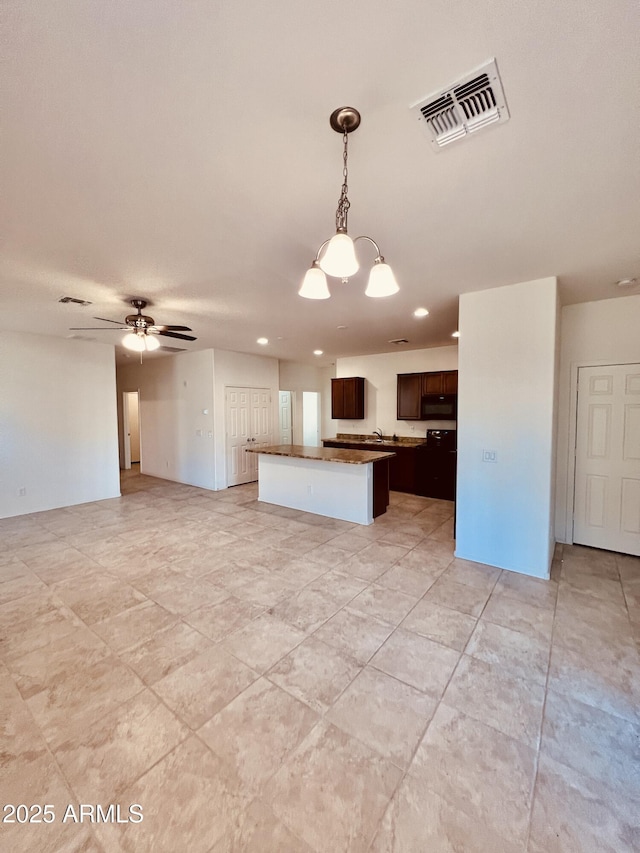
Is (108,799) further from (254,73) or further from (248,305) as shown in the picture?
(248,305)

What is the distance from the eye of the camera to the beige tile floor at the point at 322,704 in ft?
4.29

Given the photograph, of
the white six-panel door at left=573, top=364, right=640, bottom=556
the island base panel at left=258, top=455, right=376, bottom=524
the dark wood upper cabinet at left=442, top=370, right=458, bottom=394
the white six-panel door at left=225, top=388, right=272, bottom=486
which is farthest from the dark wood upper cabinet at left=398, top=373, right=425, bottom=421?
the white six-panel door at left=225, top=388, right=272, bottom=486

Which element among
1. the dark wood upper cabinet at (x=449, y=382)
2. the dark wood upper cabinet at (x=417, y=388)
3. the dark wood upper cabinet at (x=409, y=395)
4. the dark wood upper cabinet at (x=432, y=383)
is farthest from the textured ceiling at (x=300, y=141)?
the dark wood upper cabinet at (x=409, y=395)

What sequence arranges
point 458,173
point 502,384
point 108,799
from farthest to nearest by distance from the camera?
point 502,384 → point 458,173 → point 108,799

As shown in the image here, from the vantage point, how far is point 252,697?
1.87m

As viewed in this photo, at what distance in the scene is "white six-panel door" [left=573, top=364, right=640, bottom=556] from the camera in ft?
11.7

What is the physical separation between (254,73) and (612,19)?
113 centimetres

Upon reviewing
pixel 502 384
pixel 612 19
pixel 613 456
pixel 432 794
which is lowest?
pixel 432 794

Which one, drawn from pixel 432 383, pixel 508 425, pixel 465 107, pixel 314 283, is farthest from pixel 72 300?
pixel 432 383

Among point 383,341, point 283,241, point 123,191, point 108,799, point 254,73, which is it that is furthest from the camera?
point 383,341

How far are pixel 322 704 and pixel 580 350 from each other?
13.9 feet

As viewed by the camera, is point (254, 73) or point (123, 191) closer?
point (254, 73)

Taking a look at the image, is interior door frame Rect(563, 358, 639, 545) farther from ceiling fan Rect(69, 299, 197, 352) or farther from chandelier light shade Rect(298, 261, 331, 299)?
ceiling fan Rect(69, 299, 197, 352)

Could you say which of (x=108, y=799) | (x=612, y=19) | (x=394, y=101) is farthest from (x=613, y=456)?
(x=108, y=799)
